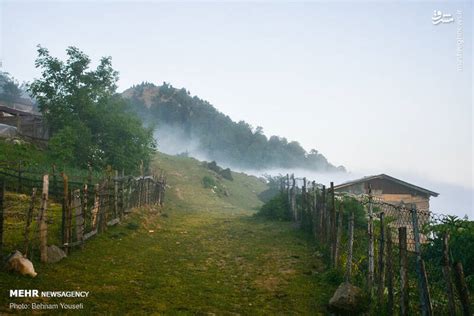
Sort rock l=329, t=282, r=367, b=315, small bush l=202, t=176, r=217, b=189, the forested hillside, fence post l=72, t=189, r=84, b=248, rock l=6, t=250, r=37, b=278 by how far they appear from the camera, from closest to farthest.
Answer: rock l=329, t=282, r=367, b=315, rock l=6, t=250, r=37, b=278, fence post l=72, t=189, r=84, b=248, small bush l=202, t=176, r=217, b=189, the forested hillside

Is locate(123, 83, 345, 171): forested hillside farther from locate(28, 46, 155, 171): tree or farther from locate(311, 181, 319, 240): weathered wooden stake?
locate(311, 181, 319, 240): weathered wooden stake

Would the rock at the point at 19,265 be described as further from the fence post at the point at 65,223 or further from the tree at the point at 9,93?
the tree at the point at 9,93

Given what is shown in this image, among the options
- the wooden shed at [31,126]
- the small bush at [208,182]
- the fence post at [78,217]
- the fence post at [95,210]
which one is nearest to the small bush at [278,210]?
the fence post at [95,210]

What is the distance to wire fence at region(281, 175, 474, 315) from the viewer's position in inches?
209

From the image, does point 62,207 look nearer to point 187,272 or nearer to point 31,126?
point 187,272

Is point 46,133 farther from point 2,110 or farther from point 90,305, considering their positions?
point 90,305

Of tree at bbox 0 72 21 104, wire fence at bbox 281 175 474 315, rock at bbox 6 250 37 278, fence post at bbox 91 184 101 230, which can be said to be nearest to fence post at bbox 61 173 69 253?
rock at bbox 6 250 37 278

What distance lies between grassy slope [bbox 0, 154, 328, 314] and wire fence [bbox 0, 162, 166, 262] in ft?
2.07

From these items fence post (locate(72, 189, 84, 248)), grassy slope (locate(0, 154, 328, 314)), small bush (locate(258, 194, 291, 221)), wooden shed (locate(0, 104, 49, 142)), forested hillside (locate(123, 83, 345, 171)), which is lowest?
grassy slope (locate(0, 154, 328, 314))

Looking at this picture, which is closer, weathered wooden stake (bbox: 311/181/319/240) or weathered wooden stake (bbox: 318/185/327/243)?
weathered wooden stake (bbox: 318/185/327/243)

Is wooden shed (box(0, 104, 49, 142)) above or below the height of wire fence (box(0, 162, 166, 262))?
above

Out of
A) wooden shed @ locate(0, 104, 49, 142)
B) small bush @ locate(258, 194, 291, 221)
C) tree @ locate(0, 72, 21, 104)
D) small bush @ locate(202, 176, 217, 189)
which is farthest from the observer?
tree @ locate(0, 72, 21, 104)

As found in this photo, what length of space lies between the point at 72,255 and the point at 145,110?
83319mm

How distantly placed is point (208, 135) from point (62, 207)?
7747 cm
